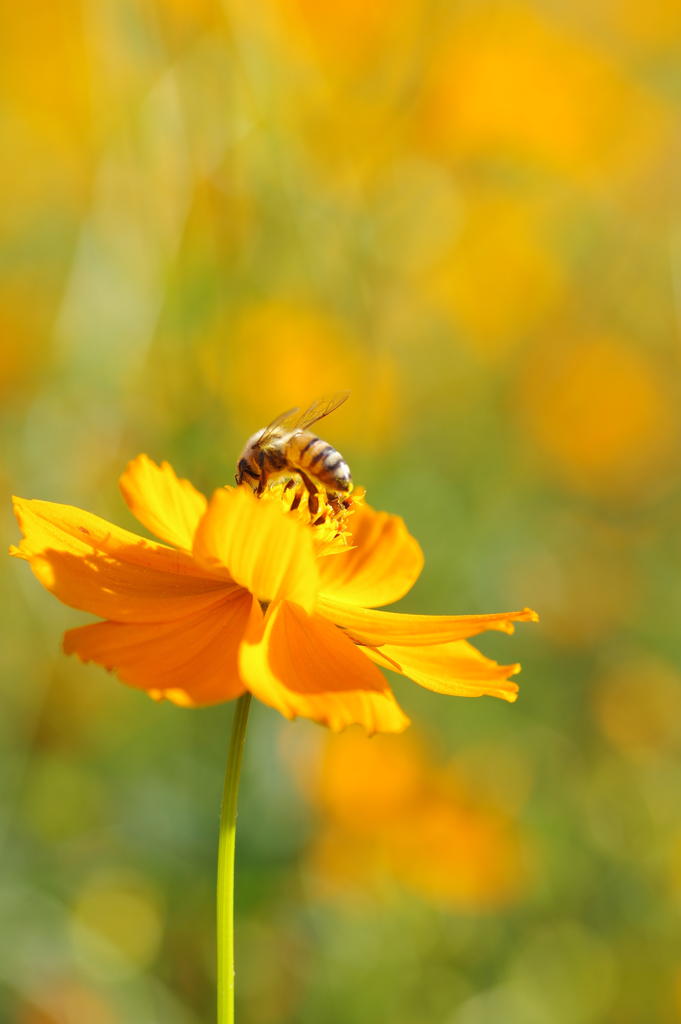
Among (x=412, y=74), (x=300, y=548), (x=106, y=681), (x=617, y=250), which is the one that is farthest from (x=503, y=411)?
(x=300, y=548)

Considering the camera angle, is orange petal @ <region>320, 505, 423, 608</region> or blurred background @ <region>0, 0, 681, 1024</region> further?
blurred background @ <region>0, 0, 681, 1024</region>

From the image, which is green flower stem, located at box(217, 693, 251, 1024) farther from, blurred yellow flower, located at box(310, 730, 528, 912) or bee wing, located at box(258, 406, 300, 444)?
blurred yellow flower, located at box(310, 730, 528, 912)

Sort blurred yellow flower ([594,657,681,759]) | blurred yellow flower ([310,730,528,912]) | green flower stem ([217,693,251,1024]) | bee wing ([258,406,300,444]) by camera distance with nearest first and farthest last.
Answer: green flower stem ([217,693,251,1024])
bee wing ([258,406,300,444])
blurred yellow flower ([310,730,528,912])
blurred yellow flower ([594,657,681,759])

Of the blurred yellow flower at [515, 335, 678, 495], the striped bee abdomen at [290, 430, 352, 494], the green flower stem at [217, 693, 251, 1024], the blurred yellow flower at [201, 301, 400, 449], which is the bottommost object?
the green flower stem at [217, 693, 251, 1024]

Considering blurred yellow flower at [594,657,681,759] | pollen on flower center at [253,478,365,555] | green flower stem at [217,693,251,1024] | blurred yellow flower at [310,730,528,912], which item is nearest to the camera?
green flower stem at [217,693,251,1024]

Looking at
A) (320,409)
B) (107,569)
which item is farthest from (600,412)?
(107,569)

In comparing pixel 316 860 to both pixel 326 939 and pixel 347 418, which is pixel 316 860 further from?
pixel 347 418

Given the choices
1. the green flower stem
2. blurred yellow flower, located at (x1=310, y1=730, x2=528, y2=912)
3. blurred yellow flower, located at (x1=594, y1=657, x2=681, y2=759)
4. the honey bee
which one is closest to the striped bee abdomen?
the honey bee

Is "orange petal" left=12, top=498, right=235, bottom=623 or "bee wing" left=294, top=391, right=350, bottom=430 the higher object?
"bee wing" left=294, top=391, right=350, bottom=430

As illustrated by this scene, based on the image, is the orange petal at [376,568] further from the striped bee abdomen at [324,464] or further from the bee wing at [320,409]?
the bee wing at [320,409]
